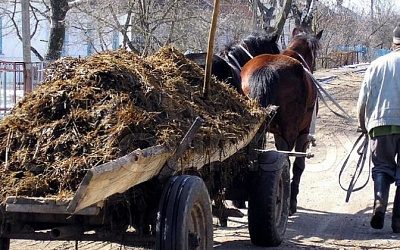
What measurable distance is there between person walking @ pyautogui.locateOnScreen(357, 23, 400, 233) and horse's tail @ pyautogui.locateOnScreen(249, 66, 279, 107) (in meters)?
1.25

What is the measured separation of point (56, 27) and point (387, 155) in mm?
13925

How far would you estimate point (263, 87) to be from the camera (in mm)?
9703

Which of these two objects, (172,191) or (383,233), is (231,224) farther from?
(172,191)

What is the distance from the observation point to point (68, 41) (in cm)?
4041

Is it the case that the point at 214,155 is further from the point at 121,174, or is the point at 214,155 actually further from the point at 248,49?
the point at 248,49

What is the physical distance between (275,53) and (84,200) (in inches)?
283

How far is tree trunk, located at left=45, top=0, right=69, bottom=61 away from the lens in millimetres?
20953

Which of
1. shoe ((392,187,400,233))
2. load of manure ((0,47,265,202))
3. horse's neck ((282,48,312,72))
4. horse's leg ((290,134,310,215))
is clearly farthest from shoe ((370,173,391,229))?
horse's neck ((282,48,312,72))

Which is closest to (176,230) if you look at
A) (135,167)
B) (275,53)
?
(135,167)

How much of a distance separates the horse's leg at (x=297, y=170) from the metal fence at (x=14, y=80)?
660 cm

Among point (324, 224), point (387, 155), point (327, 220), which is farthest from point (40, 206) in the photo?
point (327, 220)

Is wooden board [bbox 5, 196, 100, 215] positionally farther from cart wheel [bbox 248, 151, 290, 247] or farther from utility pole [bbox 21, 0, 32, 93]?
utility pole [bbox 21, 0, 32, 93]

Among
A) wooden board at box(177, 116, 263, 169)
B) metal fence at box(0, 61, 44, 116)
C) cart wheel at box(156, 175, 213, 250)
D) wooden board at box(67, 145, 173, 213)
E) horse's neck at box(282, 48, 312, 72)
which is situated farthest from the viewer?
metal fence at box(0, 61, 44, 116)

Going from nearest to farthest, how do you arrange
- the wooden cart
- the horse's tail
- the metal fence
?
the wooden cart
the horse's tail
the metal fence
